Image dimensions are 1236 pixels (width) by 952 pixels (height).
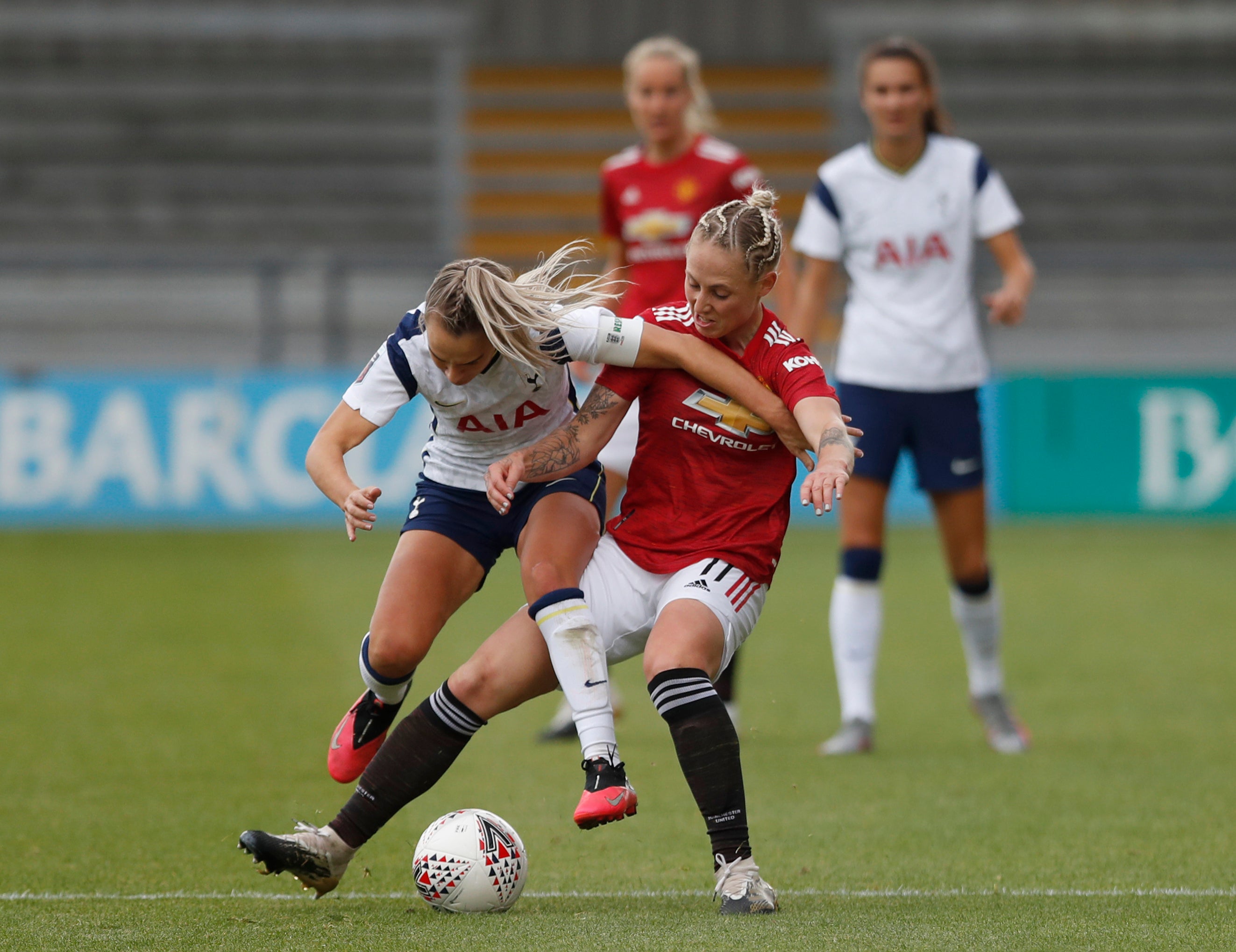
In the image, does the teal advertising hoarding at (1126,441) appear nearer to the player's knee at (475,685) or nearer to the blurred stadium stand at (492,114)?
the blurred stadium stand at (492,114)

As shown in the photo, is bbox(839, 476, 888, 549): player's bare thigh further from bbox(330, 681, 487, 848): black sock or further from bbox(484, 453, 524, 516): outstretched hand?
bbox(330, 681, 487, 848): black sock

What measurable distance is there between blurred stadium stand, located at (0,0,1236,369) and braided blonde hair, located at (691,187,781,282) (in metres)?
13.2

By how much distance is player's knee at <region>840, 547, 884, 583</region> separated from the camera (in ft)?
20.1

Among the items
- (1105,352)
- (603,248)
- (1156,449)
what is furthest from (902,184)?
(1105,352)

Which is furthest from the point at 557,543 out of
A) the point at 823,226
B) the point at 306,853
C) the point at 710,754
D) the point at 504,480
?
the point at 823,226

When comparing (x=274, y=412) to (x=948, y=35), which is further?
(x=948, y=35)

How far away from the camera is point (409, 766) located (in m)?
4.04

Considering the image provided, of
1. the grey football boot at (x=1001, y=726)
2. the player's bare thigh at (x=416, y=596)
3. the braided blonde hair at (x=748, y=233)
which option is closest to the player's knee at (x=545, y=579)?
the player's bare thigh at (x=416, y=596)

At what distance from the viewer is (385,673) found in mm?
4371

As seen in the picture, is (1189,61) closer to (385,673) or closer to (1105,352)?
(1105,352)

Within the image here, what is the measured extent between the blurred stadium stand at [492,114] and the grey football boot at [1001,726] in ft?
37.4

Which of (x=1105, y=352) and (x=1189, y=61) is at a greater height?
(x=1189, y=61)

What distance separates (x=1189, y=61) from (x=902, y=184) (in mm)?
13427

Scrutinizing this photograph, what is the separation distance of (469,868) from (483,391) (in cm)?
118
